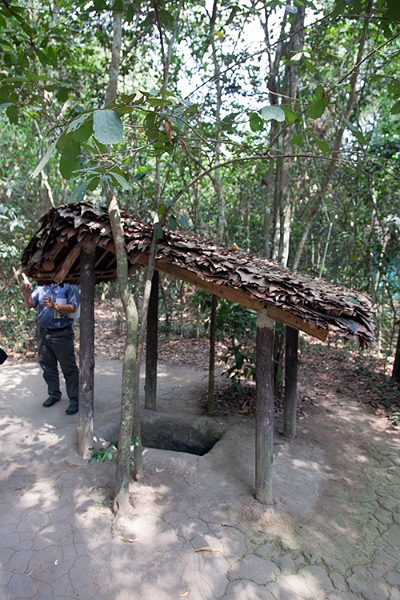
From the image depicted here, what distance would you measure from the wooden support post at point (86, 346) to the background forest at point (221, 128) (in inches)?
31.5

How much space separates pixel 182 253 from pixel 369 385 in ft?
16.2

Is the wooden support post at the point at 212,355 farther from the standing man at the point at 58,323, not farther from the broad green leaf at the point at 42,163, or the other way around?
the broad green leaf at the point at 42,163

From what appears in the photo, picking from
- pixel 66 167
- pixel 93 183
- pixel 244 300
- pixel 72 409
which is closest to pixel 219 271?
pixel 244 300

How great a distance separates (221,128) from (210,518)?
311 centimetres

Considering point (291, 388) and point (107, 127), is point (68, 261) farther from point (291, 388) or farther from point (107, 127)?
point (291, 388)

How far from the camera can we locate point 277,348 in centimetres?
579

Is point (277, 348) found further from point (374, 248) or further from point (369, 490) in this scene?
point (374, 248)

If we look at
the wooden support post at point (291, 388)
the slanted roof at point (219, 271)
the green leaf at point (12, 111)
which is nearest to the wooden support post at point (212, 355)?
the wooden support post at point (291, 388)

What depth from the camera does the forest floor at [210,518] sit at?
2.54 metres

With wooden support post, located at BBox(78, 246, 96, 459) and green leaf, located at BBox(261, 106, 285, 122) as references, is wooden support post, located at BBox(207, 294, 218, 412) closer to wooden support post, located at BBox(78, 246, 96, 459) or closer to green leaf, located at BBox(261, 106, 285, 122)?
wooden support post, located at BBox(78, 246, 96, 459)

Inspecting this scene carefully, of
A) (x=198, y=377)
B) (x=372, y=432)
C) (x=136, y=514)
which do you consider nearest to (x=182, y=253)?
(x=136, y=514)

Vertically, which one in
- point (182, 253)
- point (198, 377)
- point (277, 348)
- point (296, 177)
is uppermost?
point (296, 177)

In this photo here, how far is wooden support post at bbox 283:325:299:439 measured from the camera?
4648 mm

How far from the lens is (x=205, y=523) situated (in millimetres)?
3059
